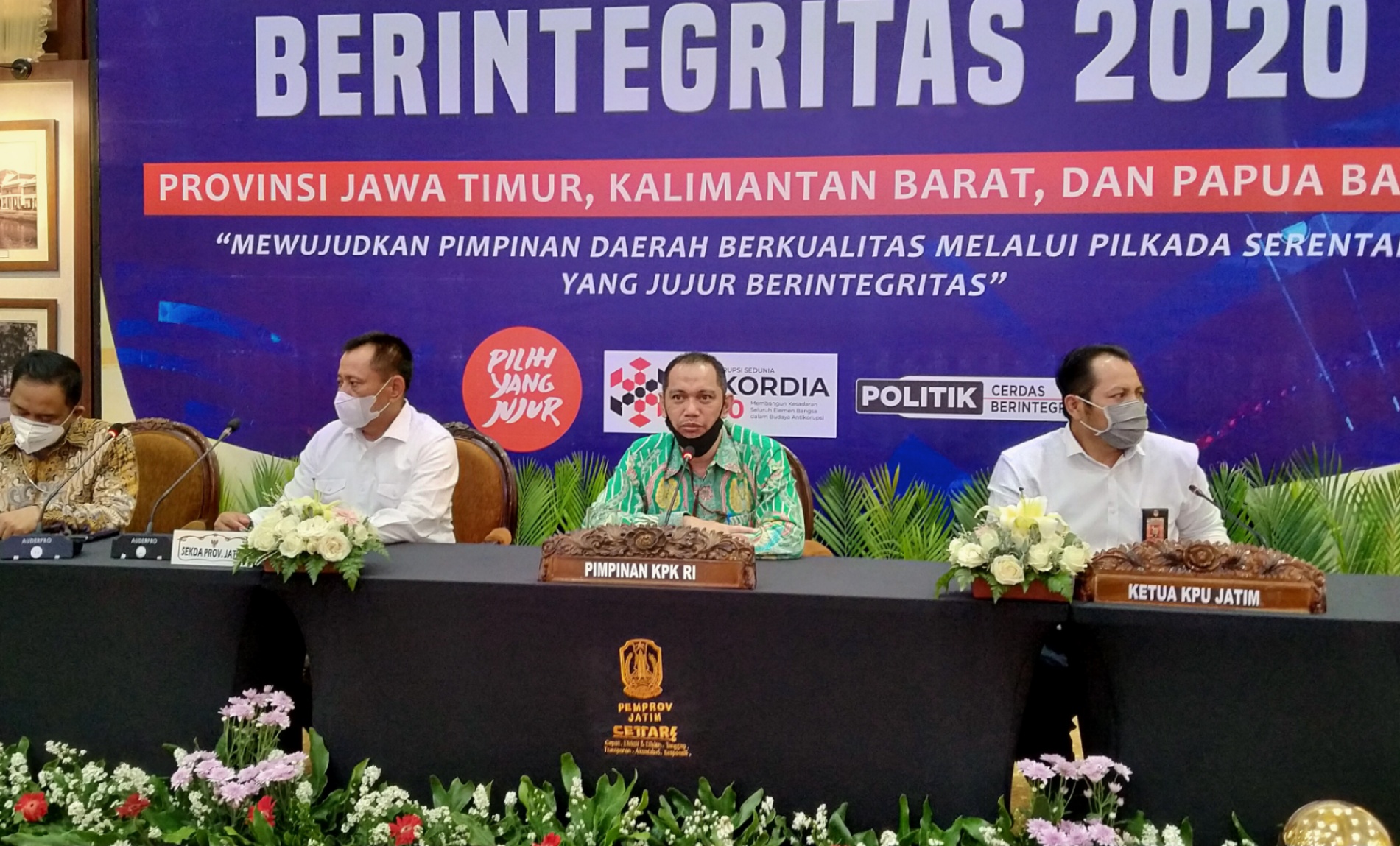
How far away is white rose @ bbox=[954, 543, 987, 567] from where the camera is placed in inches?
79.1

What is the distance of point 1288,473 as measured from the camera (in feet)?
13.0

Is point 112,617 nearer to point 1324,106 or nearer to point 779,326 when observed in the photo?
point 779,326

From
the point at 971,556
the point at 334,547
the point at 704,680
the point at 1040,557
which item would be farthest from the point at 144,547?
the point at 1040,557

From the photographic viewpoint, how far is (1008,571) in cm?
197

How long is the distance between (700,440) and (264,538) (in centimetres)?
109

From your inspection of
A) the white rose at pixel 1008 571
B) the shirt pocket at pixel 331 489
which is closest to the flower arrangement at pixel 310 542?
the shirt pocket at pixel 331 489

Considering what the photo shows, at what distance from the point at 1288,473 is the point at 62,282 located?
460cm

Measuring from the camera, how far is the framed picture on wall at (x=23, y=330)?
470 centimetres

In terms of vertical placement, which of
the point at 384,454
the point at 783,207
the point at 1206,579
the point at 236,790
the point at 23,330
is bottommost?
the point at 236,790

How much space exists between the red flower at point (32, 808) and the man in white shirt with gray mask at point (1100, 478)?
2173 mm

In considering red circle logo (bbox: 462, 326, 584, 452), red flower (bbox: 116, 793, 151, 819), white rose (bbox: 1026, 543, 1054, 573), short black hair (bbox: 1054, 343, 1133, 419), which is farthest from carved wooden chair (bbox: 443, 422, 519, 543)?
white rose (bbox: 1026, 543, 1054, 573)

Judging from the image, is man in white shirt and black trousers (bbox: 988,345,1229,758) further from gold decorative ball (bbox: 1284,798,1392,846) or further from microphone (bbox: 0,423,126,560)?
microphone (bbox: 0,423,126,560)

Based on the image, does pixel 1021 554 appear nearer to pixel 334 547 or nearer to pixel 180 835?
pixel 334 547

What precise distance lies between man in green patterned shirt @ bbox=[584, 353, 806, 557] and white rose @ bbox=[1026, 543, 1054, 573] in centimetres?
89
